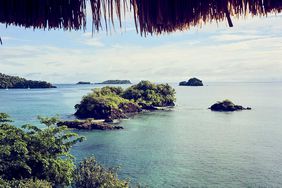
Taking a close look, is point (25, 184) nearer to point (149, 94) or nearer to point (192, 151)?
point (192, 151)

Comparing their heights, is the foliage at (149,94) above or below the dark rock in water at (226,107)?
above

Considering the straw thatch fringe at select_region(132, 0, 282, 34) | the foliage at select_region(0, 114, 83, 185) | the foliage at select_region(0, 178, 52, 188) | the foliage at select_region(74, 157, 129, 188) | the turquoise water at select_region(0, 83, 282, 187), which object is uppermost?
the straw thatch fringe at select_region(132, 0, 282, 34)

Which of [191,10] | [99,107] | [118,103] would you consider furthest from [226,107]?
[191,10]

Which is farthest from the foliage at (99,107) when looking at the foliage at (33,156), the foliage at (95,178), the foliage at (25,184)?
the foliage at (25,184)

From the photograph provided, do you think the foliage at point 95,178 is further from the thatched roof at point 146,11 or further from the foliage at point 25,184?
the thatched roof at point 146,11

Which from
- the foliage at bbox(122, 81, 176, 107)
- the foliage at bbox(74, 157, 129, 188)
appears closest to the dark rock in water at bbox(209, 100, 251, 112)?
the foliage at bbox(122, 81, 176, 107)

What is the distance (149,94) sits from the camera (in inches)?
3868

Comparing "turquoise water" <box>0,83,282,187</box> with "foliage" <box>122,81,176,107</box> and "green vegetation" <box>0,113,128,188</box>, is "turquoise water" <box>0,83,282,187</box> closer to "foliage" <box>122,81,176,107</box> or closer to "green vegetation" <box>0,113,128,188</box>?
"green vegetation" <box>0,113,128,188</box>

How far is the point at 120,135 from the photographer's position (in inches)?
2188

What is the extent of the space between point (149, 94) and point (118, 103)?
1879cm

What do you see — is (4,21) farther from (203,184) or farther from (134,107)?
(134,107)

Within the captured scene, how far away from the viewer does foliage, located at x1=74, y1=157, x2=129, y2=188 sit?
23406 mm

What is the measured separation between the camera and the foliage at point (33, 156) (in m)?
19.9

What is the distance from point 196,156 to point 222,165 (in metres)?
5.11
